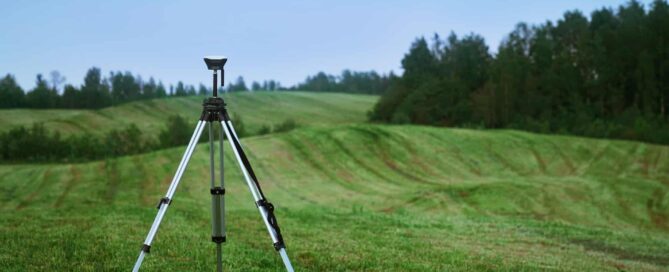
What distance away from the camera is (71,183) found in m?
45.1

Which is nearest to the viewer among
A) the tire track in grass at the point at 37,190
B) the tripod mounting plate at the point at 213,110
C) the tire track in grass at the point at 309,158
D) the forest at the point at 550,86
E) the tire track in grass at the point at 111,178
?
the tripod mounting plate at the point at 213,110

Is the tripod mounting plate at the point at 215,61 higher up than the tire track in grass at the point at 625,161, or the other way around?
the tripod mounting plate at the point at 215,61

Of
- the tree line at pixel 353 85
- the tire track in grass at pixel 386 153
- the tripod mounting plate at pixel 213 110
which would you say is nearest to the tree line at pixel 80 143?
the tire track in grass at pixel 386 153

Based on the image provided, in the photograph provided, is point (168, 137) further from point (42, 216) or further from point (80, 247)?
point (80, 247)

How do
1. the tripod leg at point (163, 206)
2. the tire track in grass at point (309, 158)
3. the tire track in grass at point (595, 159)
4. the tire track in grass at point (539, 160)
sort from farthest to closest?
the tire track in grass at point (539, 160) < the tire track in grass at point (595, 159) < the tire track in grass at point (309, 158) < the tripod leg at point (163, 206)

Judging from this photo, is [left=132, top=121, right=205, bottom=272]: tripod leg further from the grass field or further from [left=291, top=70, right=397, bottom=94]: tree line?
[left=291, top=70, right=397, bottom=94]: tree line

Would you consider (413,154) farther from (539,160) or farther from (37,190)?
(37,190)

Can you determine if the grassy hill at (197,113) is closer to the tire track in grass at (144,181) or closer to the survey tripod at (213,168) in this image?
the tire track in grass at (144,181)

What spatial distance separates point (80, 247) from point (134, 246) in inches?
37.5

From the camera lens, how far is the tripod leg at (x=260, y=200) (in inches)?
290

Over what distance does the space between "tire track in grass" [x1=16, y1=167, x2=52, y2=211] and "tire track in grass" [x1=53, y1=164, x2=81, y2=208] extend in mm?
Answer: 1594

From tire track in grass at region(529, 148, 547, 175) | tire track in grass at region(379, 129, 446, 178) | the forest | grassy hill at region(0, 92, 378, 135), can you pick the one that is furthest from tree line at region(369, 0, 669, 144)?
tire track in grass at region(379, 129, 446, 178)

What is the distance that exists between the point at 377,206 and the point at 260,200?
31483mm

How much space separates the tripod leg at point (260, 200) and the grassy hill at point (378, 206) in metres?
2.68
